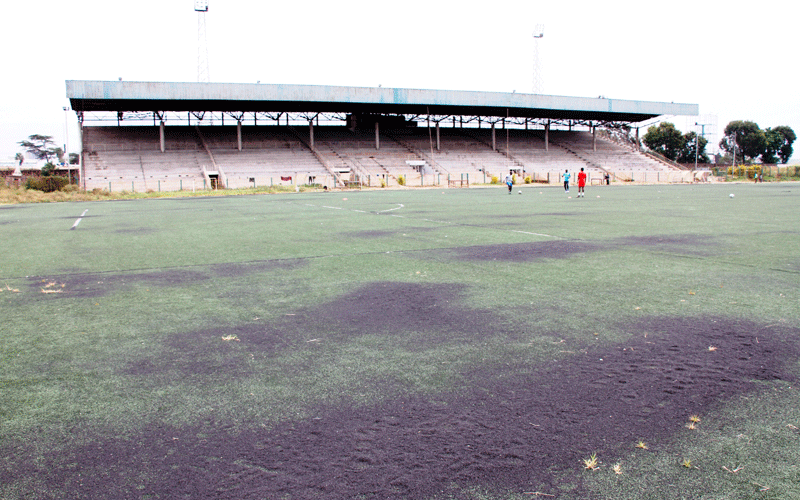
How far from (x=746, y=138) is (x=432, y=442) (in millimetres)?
134005

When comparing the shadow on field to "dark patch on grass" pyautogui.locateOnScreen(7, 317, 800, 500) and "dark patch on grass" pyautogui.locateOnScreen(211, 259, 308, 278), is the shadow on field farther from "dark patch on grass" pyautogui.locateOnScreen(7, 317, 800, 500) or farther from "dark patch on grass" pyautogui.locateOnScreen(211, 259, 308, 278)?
"dark patch on grass" pyautogui.locateOnScreen(211, 259, 308, 278)

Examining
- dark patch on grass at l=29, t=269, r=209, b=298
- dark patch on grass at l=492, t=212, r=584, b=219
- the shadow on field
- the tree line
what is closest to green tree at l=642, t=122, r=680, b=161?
the tree line

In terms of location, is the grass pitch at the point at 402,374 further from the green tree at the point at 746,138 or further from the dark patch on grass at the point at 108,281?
the green tree at the point at 746,138

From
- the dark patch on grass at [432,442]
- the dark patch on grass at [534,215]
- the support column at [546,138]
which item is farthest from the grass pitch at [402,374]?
the support column at [546,138]

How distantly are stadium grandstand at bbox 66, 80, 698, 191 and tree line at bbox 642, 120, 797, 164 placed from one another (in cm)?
3300

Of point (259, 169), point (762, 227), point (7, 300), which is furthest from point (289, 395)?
point (259, 169)

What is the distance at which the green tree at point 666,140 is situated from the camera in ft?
348

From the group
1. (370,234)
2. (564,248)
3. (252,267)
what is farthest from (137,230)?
(564,248)

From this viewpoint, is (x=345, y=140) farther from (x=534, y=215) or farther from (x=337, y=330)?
(x=337, y=330)

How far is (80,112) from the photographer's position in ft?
191

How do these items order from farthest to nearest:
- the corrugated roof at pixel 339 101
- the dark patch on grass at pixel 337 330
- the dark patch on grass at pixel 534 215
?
the corrugated roof at pixel 339 101 → the dark patch on grass at pixel 534 215 → the dark patch on grass at pixel 337 330

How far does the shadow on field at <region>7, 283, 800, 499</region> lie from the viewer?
2766 mm

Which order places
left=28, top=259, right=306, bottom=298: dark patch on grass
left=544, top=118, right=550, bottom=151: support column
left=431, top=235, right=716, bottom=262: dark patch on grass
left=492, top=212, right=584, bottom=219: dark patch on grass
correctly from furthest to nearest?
left=544, top=118, right=550, bottom=151: support column
left=492, top=212, right=584, bottom=219: dark patch on grass
left=431, top=235, right=716, bottom=262: dark patch on grass
left=28, top=259, right=306, bottom=298: dark patch on grass

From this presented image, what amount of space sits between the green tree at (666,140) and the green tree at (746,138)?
16076mm
